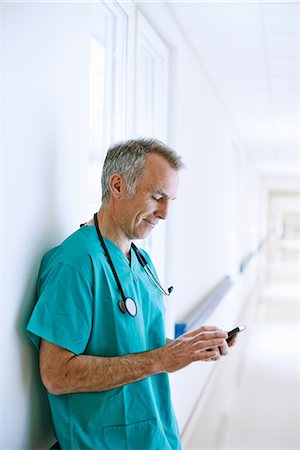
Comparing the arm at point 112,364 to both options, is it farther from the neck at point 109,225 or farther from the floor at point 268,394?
the floor at point 268,394

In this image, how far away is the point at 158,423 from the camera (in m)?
1.96

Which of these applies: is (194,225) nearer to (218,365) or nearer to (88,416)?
(218,365)

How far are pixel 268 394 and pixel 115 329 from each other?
12.0 feet

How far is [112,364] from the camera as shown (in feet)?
5.62

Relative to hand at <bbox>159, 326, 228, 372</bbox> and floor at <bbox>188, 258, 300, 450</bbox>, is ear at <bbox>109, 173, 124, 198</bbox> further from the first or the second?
floor at <bbox>188, 258, 300, 450</bbox>

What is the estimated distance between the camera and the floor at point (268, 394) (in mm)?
4070

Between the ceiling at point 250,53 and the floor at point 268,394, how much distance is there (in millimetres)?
2627

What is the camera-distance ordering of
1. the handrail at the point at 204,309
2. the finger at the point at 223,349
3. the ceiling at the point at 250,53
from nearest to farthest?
1. the finger at the point at 223,349
2. the ceiling at the point at 250,53
3. the handrail at the point at 204,309

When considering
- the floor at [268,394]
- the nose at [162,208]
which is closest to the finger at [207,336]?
the nose at [162,208]

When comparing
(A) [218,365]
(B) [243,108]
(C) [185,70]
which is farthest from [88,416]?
(B) [243,108]

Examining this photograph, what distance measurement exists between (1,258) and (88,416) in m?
0.57

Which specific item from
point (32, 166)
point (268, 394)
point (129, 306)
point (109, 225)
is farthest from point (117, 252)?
point (268, 394)

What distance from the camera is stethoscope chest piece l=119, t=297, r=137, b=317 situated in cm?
183

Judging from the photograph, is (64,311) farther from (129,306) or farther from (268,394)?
(268,394)
